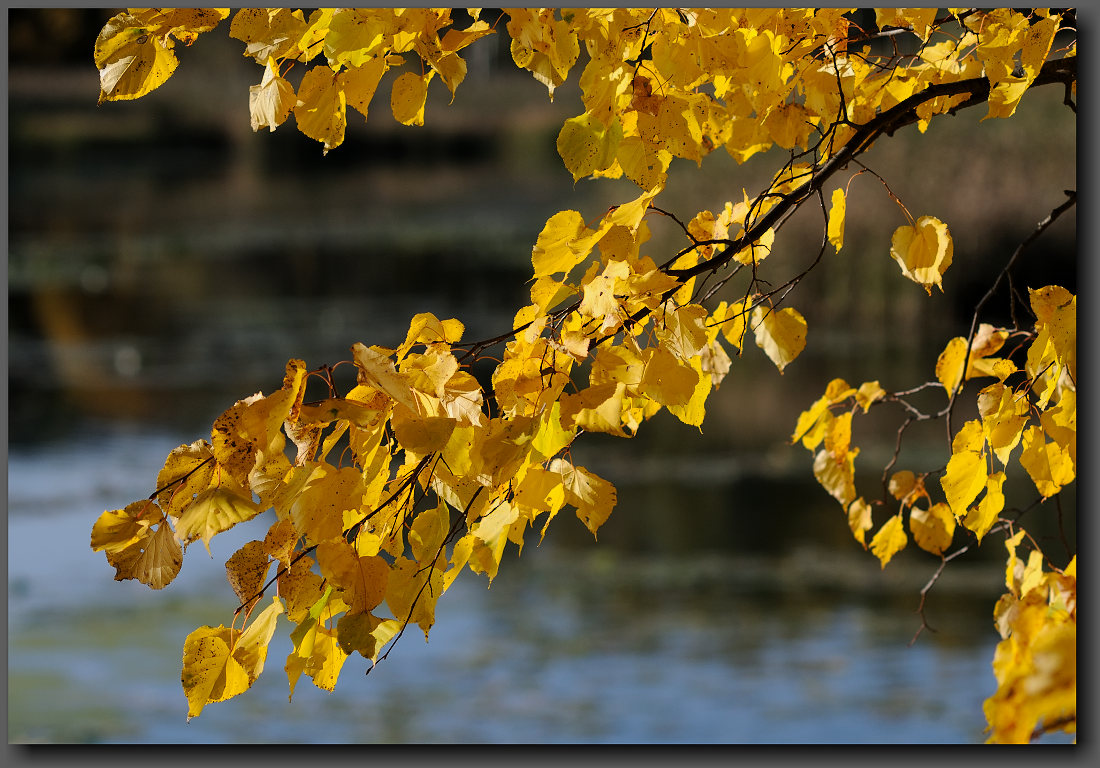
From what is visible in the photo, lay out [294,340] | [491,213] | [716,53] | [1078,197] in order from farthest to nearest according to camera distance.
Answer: [491,213] → [294,340] → [1078,197] → [716,53]

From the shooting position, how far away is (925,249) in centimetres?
100

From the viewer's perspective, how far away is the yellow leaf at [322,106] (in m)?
0.89

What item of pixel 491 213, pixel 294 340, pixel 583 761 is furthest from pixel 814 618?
pixel 491 213

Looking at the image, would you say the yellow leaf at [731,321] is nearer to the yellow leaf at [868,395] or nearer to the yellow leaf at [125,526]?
the yellow leaf at [868,395]

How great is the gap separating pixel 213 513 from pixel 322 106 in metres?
0.31

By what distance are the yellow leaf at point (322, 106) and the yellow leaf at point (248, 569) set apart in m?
0.29

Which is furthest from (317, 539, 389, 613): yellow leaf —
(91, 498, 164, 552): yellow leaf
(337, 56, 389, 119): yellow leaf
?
(337, 56, 389, 119): yellow leaf

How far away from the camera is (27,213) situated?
424 inches

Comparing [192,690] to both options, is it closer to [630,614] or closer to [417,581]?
[417,581]

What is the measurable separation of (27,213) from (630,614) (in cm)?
876

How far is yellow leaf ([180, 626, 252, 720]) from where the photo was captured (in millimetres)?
795

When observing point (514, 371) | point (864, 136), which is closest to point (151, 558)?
point (514, 371)

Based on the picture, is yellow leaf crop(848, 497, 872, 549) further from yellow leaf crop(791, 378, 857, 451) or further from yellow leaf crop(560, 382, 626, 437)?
yellow leaf crop(560, 382, 626, 437)

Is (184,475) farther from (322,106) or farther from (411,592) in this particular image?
(322,106)
